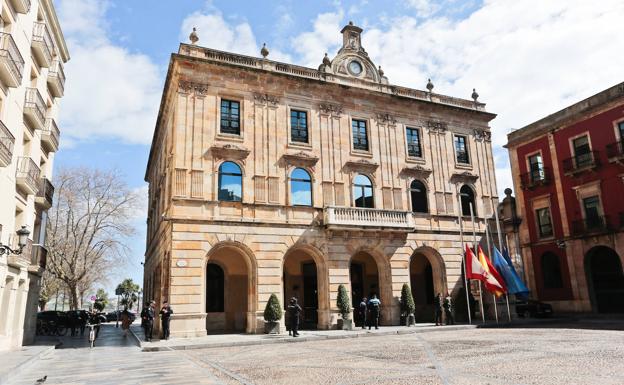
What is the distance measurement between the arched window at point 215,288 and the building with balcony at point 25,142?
7.96 metres

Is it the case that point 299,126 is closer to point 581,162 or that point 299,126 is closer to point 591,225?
point 581,162

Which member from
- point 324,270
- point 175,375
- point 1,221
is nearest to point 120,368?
point 175,375

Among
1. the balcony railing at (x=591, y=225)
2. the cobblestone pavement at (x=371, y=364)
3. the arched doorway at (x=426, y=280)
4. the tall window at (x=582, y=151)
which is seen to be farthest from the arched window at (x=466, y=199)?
the cobblestone pavement at (x=371, y=364)

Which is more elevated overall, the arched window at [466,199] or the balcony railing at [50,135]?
the balcony railing at [50,135]

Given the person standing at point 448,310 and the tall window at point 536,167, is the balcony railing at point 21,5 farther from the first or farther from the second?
the tall window at point 536,167

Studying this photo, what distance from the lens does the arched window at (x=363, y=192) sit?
2542cm

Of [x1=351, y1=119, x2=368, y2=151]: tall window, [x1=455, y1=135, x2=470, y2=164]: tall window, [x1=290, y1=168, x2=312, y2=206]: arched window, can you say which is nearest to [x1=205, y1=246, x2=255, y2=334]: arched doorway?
[x1=290, y1=168, x2=312, y2=206]: arched window

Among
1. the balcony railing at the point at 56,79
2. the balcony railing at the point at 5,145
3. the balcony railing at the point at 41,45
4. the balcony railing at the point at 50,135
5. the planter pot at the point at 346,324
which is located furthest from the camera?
the planter pot at the point at 346,324

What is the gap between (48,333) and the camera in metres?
26.2

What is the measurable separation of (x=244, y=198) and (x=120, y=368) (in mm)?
11870

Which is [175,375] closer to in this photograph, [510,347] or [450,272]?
[510,347]

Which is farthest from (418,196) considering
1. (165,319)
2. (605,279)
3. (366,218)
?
(165,319)

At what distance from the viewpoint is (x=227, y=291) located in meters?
24.5

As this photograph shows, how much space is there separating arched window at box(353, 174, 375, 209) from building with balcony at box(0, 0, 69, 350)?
1549 cm
